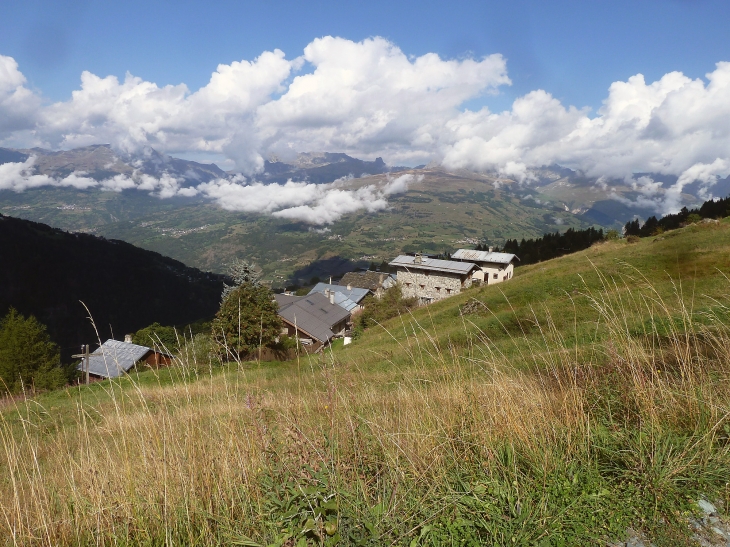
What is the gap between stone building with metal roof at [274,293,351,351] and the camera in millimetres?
40656

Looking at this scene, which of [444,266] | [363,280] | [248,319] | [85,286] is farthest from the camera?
[85,286]

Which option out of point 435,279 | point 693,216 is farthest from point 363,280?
point 693,216

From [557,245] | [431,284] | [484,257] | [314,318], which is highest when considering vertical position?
[557,245]

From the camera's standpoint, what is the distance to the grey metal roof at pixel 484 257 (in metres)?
52.3

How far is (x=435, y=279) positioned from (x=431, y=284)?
844 mm

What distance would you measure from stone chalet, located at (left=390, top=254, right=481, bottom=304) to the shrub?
2650 cm

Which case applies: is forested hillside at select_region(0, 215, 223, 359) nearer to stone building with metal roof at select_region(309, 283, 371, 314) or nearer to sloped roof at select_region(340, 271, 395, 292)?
sloped roof at select_region(340, 271, 395, 292)

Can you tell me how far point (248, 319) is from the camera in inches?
853

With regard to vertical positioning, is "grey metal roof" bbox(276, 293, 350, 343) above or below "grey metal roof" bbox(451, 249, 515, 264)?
below

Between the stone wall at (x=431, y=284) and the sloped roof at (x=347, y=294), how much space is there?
1189cm

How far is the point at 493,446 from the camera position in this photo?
2.91 m

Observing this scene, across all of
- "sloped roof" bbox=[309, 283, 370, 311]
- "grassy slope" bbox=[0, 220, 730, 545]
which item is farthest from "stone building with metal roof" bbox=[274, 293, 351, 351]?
"grassy slope" bbox=[0, 220, 730, 545]

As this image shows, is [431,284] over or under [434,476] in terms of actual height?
under

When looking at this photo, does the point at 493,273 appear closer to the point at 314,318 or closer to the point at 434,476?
the point at 314,318
